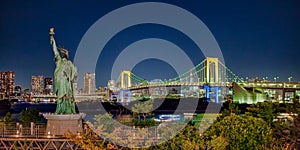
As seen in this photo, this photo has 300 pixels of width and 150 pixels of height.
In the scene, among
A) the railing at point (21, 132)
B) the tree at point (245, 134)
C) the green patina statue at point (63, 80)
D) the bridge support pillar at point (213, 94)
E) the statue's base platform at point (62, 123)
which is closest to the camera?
the tree at point (245, 134)

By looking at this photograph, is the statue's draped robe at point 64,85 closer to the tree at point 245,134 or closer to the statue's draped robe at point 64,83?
the statue's draped robe at point 64,83

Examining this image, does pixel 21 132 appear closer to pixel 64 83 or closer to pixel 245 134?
pixel 64 83

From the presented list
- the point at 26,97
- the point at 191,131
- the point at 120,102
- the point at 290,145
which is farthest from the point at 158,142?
the point at 26,97

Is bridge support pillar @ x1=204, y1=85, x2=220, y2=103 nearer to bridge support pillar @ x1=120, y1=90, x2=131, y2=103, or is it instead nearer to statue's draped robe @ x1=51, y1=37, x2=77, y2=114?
bridge support pillar @ x1=120, y1=90, x2=131, y2=103

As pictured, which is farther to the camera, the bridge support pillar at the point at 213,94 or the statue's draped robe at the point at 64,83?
the bridge support pillar at the point at 213,94

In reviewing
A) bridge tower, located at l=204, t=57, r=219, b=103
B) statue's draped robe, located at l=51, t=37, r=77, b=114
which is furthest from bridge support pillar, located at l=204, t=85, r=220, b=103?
statue's draped robe, located at l=51, t=37, r=77, b=114

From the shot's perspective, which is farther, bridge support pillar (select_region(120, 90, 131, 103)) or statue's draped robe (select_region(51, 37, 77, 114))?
bridge support pillar (select_region(120, 90, 131, 103))

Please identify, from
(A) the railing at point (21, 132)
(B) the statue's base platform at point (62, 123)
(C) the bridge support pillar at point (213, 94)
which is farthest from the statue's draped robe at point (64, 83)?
(C) the bridge support pillar at point (213, 94)

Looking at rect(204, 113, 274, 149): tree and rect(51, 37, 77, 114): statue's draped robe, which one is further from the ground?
rect(51, 37, 77, 114): statue's draped robe

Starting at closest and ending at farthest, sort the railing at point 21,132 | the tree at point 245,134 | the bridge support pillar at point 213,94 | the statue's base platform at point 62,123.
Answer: the tree at point 245,134 < the railing at point 21,132 < the statue's base platform at point 62,123 < the bridge support pillar at point 213,94
